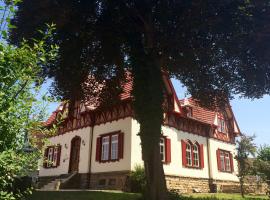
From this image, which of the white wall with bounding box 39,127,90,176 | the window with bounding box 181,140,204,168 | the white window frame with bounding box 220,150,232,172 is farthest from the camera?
the white window frame with bounding box 220,150,232,172

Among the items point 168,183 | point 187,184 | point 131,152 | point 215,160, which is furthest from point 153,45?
point 215,160

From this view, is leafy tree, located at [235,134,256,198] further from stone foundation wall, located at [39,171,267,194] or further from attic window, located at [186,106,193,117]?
attic window, located at [186,106,193,117]

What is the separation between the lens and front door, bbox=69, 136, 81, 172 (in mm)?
25947

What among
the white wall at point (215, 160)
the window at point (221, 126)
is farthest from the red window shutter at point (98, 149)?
the window at point (221, 126)

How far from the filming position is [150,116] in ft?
47.1

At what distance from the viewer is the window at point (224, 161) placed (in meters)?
29.1

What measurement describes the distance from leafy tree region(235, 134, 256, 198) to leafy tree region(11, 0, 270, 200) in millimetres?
8130

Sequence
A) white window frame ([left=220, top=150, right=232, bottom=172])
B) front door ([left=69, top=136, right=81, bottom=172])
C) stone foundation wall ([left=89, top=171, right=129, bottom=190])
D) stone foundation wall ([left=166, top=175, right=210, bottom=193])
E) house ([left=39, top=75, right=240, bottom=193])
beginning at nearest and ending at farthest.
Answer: stone foundation wall ([left=89, top=171, right=129, bottom=190])
house ([left=39, top=75, right=240, bottom=193])
stone foundation wall ([left=166, top=175, right=210, bottom=193])
front door ([left=69, top=136, right=81, bottom=172])
white window frame ([left=220, top=150, right=232, bottom=172])

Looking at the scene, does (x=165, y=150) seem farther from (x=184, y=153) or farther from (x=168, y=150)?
(x=184, y=153)

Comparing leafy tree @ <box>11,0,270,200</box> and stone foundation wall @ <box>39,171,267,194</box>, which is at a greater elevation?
leafy tree @ <box>11,0,270,200</box>

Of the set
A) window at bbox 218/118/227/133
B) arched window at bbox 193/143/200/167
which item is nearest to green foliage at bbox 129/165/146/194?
arched window at bbox 193/143/200/167

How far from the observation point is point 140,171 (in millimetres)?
20516

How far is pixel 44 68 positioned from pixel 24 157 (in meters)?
13.0

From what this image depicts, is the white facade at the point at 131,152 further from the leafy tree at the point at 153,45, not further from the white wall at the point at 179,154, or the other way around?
the leafy tree at the point at 153,45
